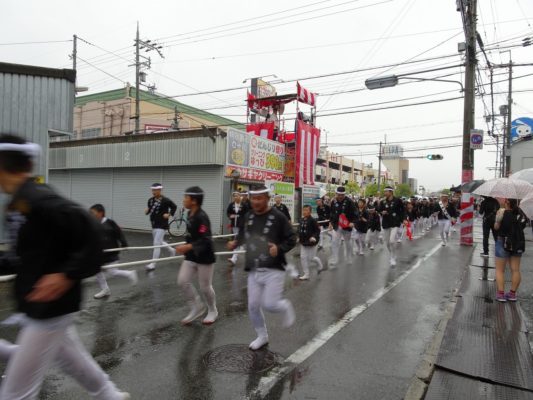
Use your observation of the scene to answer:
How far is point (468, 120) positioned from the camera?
619 inches

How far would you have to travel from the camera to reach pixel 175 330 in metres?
5.05

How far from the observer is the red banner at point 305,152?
19594 millimetres

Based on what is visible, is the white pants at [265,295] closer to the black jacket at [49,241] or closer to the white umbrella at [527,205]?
the black jacket at [49,241]

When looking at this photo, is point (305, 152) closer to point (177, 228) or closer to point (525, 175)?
point (177, 228)

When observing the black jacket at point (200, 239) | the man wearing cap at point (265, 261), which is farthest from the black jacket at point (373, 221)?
the man wearing cap at point (265, 261)

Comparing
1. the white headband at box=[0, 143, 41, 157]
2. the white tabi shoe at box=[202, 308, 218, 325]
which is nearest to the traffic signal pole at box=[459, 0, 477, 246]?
the white tabi shoe at box=[202, 308, 218, 325]

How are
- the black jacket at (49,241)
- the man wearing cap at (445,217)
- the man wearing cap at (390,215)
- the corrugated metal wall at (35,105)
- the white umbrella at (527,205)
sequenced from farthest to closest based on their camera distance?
1. the man wearing cap at (445,217)
2. the man wearing cap at (390,215)
3. the corrugated metal wall at (35,105)
4. the white umbrella at (527,205)
5. the black jacket at (49,241)

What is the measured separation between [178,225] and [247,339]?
1271 cm

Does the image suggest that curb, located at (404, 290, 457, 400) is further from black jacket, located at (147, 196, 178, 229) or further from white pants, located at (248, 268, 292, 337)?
black jacket, located at (147, 196, 178, 229)

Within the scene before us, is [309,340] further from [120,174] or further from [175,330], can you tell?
[120,174]

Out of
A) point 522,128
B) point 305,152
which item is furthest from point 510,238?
point 522,128

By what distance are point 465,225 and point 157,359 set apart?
1419 centimetres

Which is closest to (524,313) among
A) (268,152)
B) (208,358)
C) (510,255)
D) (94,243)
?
(510,255)

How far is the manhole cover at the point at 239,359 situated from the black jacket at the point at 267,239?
89 centimetres
